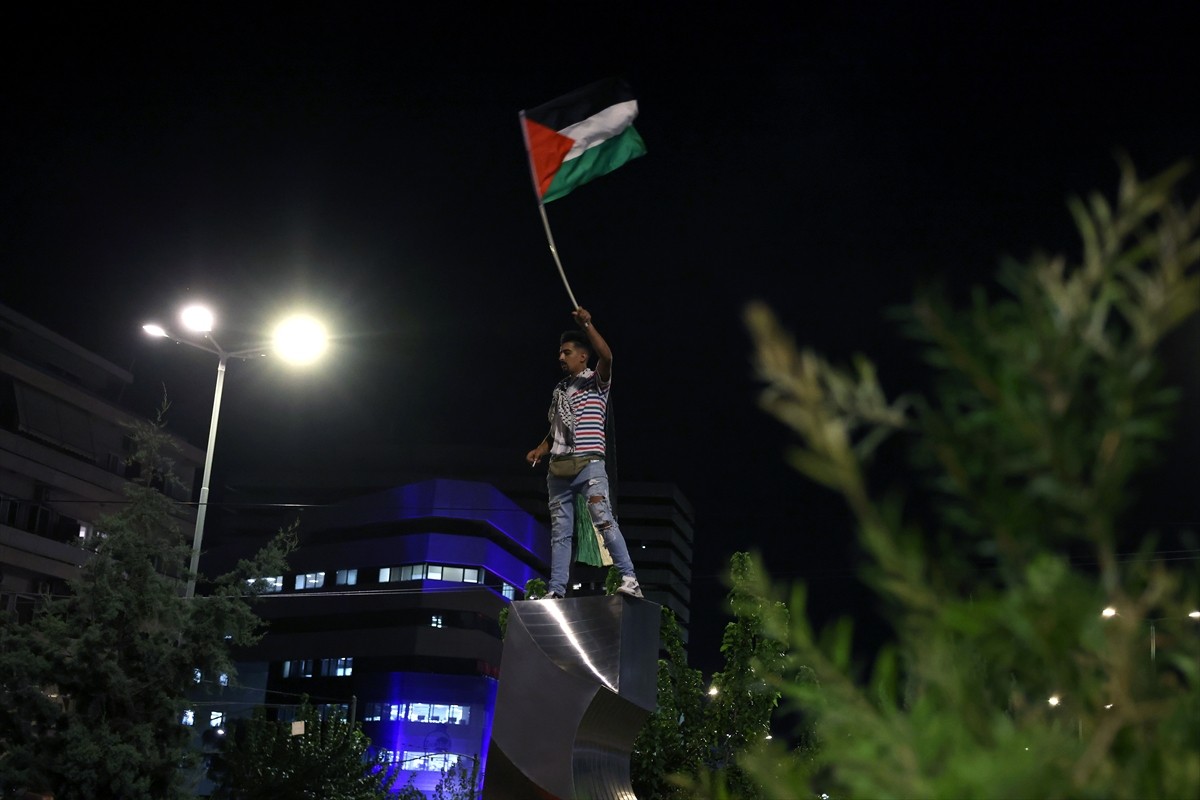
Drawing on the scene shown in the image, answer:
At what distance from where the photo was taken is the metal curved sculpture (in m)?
10.2

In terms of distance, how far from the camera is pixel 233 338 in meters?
20.6

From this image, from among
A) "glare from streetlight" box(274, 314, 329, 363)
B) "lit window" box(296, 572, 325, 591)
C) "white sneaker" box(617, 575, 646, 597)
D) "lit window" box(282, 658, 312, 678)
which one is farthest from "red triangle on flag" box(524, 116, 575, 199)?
"lit window" box(296, 572, 325, 591)

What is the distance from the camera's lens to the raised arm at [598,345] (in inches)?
396

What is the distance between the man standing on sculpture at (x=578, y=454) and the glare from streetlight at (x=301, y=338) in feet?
29.0

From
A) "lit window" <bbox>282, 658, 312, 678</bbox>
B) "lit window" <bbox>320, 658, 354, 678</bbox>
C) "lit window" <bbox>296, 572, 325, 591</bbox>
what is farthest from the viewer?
"lit window" <bbox>296, 572, 325, 591</bbox>

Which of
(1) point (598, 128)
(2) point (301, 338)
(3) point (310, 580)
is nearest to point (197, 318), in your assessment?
(2) point (301, 338)

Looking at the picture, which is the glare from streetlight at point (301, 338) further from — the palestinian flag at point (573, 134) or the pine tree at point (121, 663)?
the palestinian flag at point (573, 134)

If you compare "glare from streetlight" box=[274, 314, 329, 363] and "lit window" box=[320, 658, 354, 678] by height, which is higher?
"lit window" box=[320, 658, 354, 678]

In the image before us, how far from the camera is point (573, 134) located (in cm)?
1190

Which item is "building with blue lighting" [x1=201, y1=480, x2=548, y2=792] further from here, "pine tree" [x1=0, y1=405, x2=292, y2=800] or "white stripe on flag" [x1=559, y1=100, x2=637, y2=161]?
"white stripe on flag" [x1=559, y1=100, x2=637, y2=161]

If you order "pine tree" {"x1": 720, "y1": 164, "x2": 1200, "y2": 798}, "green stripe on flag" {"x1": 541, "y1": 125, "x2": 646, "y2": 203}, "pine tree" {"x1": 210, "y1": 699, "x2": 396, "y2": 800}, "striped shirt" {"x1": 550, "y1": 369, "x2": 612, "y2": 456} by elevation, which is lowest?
"pine tree" {"x1": 720, "y1": 164, "x2": 1200, "y2": 798}

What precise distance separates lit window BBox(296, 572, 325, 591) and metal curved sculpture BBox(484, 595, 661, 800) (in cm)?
8272

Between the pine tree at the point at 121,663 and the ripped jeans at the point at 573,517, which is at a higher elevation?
the ripped jeans at the point at 573,517

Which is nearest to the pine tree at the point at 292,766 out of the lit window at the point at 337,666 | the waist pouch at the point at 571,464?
the waist pouch at the point at 571,464
